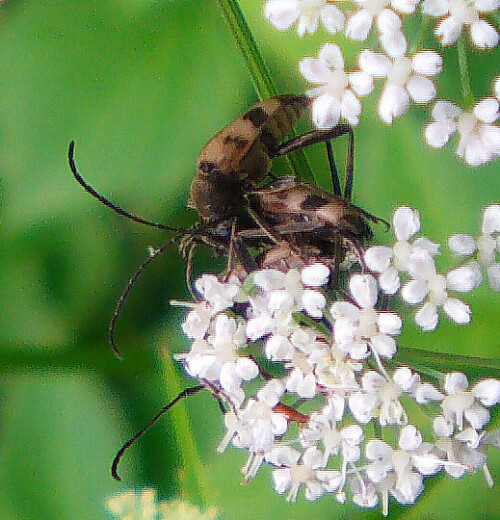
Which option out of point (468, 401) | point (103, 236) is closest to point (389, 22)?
point (468, 401)

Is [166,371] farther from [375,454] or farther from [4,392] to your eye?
[375,454]

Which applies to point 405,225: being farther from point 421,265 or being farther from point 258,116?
point 258,116

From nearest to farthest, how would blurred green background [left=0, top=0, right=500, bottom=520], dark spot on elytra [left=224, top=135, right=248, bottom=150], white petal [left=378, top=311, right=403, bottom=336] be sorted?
white petal [left=378, top=311, right=403, bottom=336], dark spot on elytra [left=224, top=135, right=248, bottom=150], blurred green background [left=0, top=0, right=500, bottom=520]

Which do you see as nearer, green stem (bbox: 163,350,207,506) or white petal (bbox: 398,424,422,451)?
white petal (bbox: 398,424,422,451)

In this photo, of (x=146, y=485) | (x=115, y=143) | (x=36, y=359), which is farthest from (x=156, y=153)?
(x=146, y=485)

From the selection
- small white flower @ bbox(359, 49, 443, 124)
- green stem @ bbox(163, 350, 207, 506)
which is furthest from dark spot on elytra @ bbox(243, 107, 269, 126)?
green stem @ bbox(163, 350, 207, 506)

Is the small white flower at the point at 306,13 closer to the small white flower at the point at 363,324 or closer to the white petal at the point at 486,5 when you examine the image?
the white petal at the point at 486,5

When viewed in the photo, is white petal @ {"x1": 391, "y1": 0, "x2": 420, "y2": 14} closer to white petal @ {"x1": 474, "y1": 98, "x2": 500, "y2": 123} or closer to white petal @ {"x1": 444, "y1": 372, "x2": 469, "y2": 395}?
white petal @ {"x1": 474, "y1": 98, "x2": 500, "y2": 123}
